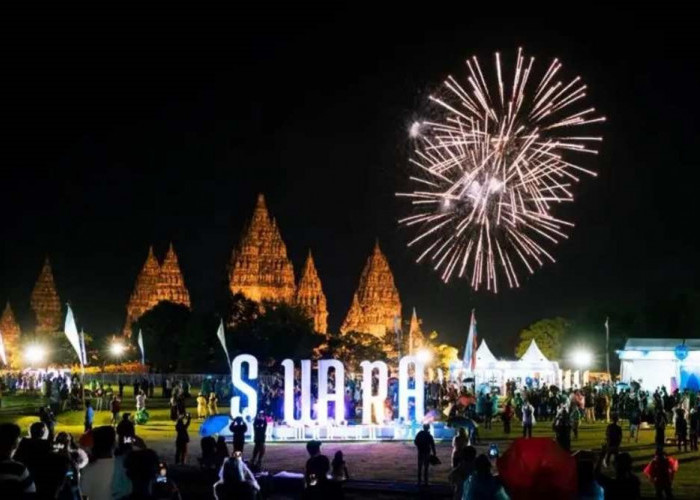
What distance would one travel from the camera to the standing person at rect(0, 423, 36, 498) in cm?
714

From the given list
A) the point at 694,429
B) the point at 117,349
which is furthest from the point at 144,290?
the point at 694,429

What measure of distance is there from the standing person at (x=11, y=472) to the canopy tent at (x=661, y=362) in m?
37.5

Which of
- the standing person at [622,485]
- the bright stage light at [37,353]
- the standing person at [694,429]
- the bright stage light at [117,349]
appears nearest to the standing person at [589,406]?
the standing person at [694,429]

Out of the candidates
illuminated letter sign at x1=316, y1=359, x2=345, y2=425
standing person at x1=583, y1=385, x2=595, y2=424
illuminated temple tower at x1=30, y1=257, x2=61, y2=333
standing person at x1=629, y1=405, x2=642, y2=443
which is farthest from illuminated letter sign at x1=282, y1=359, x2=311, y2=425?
illuminated temple tower at x1=30, y1=257, x2=61, y2=333

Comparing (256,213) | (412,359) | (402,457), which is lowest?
(402,457)

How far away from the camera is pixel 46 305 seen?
15062 centimetres

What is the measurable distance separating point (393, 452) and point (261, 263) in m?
104

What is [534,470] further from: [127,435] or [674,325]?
[674,325]

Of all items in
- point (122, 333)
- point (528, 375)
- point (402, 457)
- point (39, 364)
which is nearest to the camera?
point (402, 457)

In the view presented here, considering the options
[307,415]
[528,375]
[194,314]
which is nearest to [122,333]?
[194,314]

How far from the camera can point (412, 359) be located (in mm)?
30406

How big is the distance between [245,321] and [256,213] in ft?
121

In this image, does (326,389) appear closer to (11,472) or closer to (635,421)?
(635,421)

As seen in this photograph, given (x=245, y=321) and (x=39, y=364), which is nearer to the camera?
(x=245, y=321)
